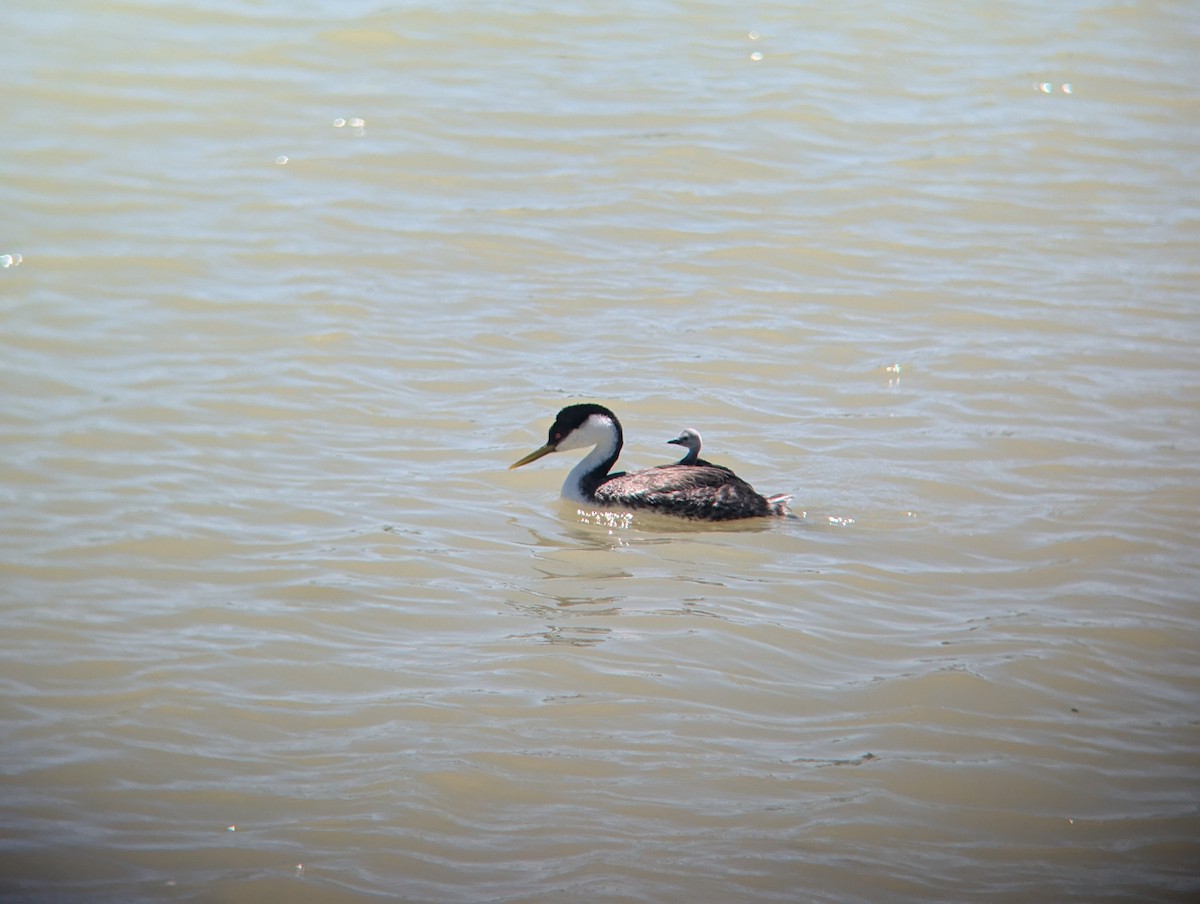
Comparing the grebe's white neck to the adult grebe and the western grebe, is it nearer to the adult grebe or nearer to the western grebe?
the adult grebe

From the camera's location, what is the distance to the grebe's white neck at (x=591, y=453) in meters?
8.16

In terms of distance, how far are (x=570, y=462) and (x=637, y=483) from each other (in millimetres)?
969

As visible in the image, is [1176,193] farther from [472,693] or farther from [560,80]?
[472,693]

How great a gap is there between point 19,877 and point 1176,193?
37.6 feet

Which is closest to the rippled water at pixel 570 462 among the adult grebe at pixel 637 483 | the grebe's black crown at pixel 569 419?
the adult grebe at pixel 637 483

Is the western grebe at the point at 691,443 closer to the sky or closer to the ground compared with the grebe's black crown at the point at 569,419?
closer to the ground

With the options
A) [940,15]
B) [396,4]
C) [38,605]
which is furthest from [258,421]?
[940,15]

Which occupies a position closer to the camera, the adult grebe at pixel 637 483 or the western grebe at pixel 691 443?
the adult grebe at pixel 637 483

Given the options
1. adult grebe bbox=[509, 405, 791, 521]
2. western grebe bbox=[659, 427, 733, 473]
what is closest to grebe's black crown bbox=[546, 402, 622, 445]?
adult grebe bbox=[509, 405, 791, 521]

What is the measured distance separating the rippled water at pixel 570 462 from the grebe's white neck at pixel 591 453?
0.54ft

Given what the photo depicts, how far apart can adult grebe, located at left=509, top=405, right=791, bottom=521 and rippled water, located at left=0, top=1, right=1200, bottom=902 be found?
0.12 metres

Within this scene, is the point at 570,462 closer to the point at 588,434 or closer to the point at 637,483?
the point at 588,434

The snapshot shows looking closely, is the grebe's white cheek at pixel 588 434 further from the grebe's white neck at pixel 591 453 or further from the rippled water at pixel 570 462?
the rippled water at pixel 570 462

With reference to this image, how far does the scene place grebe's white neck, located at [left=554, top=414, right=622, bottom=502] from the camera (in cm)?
816
